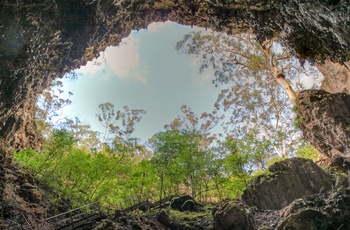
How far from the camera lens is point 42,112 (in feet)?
68.3

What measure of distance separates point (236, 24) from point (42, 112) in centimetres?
1687

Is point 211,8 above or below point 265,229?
above

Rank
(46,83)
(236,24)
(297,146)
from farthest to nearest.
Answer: (297,146)
(46,83)
(236,24)

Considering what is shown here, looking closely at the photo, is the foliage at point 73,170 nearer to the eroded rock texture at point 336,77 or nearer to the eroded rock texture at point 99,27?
the eroded rock texture at point 99,27

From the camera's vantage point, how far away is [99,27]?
39.5ft

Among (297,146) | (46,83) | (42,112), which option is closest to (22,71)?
(46,83)

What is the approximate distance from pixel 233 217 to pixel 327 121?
7.09 m

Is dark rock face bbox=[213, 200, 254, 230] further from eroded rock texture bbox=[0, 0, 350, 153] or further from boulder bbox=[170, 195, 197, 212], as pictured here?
eroded rock texture bbox=[0, 0, 350, 153]

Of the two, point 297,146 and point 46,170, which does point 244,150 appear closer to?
point 46,170

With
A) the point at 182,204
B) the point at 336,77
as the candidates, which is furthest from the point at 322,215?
the point at 336,77

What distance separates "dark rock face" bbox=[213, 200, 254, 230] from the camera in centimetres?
852

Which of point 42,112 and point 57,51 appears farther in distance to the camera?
point 42,112

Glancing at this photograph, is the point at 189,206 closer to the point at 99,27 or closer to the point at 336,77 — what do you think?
the point at 99,27

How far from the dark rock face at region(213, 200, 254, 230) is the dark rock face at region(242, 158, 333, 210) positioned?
2.50m
